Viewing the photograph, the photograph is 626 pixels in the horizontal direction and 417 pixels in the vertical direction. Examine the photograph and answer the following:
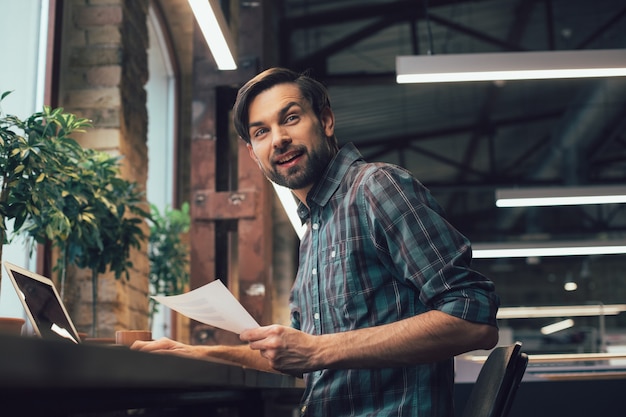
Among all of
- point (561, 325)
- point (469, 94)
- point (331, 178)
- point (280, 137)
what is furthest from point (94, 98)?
point (561, 325)

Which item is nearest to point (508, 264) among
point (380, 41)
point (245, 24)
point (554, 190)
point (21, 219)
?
point (380, 41)

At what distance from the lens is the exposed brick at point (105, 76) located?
422 cm

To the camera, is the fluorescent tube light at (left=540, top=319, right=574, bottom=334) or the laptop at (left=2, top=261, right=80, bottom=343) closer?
the laptop at (left=2, top=261, right=80, bottom=343)

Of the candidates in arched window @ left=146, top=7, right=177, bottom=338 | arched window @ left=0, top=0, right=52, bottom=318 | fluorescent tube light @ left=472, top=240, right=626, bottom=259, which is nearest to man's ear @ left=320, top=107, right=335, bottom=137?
arched window @ left=0, top=0, right=52, bottom=318

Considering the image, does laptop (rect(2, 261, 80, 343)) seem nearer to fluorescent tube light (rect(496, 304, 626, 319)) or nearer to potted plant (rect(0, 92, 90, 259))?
potted plant (rect(0, 92, 90, 259))

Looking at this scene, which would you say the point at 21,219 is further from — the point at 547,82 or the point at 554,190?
the point at 547,82

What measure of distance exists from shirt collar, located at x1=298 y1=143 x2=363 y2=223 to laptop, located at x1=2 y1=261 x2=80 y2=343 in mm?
611

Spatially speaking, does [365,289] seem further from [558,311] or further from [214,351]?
[558,311]

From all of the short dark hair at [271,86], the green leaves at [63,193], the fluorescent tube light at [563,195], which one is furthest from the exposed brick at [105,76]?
the fluorescent tube light at [563,195]

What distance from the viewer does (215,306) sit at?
154 cm

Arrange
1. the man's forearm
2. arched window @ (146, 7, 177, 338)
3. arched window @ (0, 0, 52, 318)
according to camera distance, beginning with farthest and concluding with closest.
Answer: arched window @ (146, 7, 177, 338)
arched window @ (0, 0, 52, 318)
the man's forearm

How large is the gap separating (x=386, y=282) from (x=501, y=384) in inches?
11.4

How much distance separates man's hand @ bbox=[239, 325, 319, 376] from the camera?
1396mm

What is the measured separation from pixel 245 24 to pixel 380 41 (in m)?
5.16
